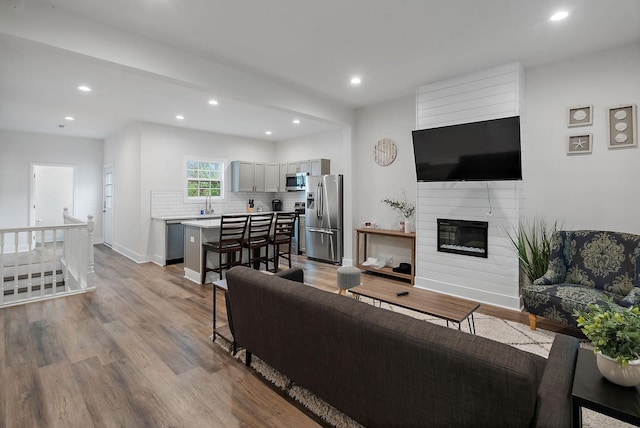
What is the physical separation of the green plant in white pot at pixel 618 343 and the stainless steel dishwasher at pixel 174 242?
19.0 feet

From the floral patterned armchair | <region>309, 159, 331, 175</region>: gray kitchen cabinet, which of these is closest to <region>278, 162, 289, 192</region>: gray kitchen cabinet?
<region>309, 159, 331, 175</region>: gray kitchen cabinet

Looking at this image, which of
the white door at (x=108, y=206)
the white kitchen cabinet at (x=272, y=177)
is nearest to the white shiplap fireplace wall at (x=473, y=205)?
the white kitchen cabinet at (x=272, y=177)

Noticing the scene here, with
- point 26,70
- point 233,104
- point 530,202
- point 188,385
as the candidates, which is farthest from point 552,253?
point 26,70

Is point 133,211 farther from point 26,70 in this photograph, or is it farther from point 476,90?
point 476,90

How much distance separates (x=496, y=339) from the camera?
2.83 meters

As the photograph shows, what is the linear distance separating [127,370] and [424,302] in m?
2.41

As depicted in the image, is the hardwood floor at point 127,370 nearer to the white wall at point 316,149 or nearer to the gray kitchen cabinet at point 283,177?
the white wall at point 316,149

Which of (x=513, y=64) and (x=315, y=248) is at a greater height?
(x=513, y=64)

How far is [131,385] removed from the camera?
215 cm

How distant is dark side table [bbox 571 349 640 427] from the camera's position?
117 cm

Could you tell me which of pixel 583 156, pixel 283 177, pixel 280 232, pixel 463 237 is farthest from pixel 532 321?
pixel 283 177

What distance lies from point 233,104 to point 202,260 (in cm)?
250

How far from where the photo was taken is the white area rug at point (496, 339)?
1.83 m

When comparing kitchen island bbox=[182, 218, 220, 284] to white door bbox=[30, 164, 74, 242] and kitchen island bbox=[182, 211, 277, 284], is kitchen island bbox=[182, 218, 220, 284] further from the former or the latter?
white door bbox=[30, 164, 74, 242]
